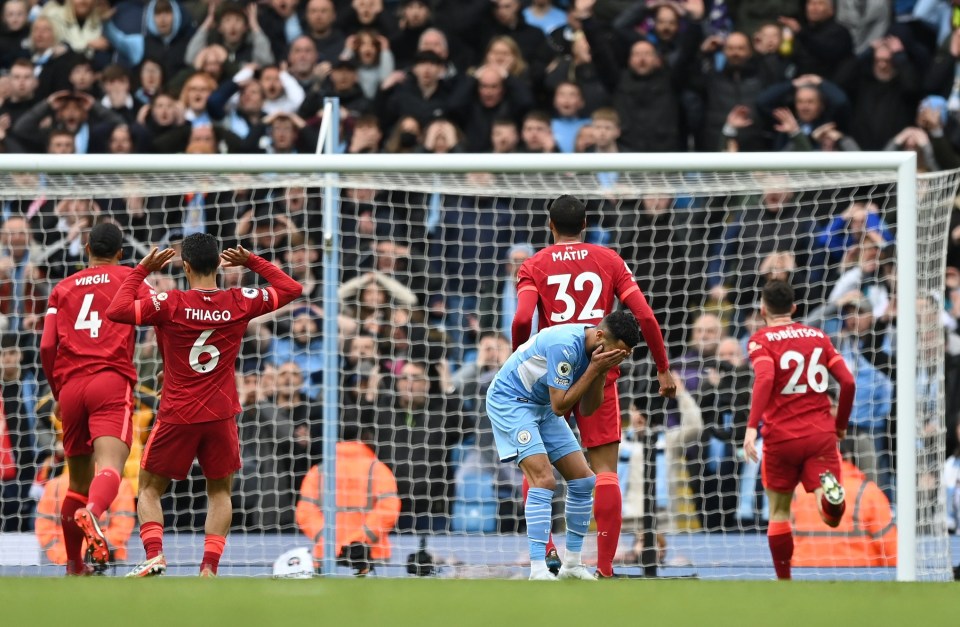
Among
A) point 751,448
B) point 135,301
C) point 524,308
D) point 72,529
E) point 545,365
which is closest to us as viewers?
point 545,365

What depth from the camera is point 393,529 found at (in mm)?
9188

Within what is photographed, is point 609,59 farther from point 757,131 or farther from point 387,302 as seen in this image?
point 387,302

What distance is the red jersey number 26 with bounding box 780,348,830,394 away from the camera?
8.38m

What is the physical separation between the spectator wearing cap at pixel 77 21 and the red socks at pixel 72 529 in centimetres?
600

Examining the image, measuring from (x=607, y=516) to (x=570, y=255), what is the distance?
1401 millimetres

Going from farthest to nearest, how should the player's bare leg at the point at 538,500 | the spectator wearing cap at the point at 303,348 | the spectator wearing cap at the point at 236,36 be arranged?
the spectator wearing cap at the point at 236,36, the spectator wearing cap at the point at 303,348, the player's bare leg at the point at 538,500

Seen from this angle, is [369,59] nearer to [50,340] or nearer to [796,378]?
[50,340]

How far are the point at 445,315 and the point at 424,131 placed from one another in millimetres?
1760

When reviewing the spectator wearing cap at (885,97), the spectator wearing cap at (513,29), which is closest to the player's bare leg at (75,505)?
the spectator wearing cap at (513,29)

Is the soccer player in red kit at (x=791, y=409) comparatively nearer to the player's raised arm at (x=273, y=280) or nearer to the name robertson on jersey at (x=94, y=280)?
the player's raised arm at (x=273, y=280)

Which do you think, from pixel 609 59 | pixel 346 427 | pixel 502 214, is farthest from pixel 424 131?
pixel 346 427

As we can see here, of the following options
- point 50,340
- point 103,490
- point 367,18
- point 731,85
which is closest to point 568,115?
point 731,85

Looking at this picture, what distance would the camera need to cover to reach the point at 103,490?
760 centimetres

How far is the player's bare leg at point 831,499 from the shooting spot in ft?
26.5
